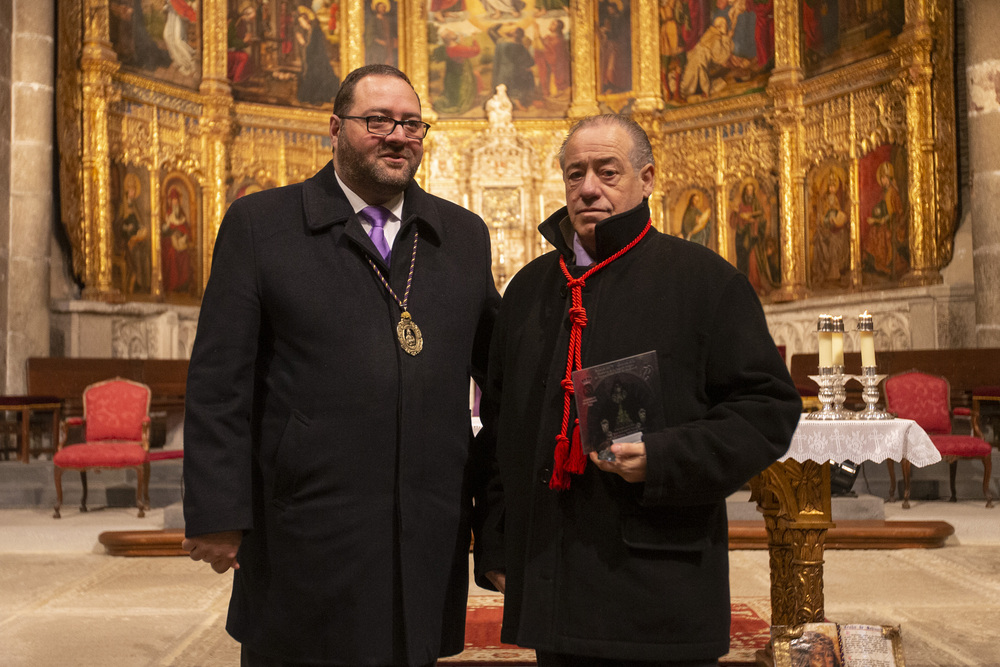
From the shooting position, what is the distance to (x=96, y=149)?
37.3 ft

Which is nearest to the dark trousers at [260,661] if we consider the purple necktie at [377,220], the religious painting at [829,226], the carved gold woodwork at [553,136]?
the purple necktie at [377,220]

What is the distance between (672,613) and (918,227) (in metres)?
10.2

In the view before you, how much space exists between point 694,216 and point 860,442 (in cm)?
Result: 1001

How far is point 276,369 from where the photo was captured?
204 centimetres

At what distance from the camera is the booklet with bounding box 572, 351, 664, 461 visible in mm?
1746

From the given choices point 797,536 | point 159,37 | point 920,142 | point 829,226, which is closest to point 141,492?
point 797,536

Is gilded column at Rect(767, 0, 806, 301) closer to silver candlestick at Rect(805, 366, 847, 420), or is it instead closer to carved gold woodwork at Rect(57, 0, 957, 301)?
carved gold woodwork at Rect(57, 0, 957, 301)

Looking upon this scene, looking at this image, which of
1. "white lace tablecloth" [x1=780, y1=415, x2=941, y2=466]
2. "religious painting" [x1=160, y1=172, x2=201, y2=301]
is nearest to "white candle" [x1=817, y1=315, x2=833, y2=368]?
"white lace tablecloth" [x1=780, y1=415, x2=941, y2=466]

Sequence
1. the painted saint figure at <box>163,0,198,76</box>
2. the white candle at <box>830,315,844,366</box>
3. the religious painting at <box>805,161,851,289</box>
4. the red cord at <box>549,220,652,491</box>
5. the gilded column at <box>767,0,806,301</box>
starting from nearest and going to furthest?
the red cord at <box>549,220,652,491</box> → the white candle at <box>830,315,844,366</box> → the religious painting at <box>805,161,851,289</box> → the gilded column at <box>767,0,806,301</box> → the painted saint figure at <box>163,0,198,76</box>

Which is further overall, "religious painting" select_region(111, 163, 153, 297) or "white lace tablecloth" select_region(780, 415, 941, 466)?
"religious painting" select_region(111, 163, 153, 297)

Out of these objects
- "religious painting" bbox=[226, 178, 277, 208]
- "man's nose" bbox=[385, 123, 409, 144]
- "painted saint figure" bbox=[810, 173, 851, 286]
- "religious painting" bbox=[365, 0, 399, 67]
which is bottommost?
"man's nose" bbox=[385, 123, 409, 144]

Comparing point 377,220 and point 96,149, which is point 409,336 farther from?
point 96,149

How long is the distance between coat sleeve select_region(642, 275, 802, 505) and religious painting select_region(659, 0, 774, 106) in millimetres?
11998

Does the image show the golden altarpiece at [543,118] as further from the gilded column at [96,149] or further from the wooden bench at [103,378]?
the wooden bench at [103,378]
